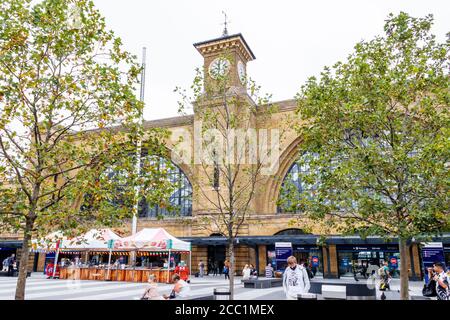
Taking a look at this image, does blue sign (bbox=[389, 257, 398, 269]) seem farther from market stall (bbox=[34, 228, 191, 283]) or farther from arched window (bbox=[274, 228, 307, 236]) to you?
market stall (bbox=[34, 228, 191, 283])

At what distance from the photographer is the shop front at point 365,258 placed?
26655 millimetres

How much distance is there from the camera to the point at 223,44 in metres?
36.6

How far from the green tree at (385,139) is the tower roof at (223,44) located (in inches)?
991

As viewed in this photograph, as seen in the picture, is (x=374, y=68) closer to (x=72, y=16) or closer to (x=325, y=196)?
(x=325, y=196)

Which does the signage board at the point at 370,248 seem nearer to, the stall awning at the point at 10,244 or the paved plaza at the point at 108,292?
the paved plaza at the point at 108,292

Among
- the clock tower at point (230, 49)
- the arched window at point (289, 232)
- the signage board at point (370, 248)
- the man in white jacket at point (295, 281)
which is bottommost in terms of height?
the man in white jacket at point (295, 281)

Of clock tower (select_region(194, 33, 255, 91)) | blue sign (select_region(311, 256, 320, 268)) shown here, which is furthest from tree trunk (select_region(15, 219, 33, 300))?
clock tower (select_region(194, 33, 255, 91))

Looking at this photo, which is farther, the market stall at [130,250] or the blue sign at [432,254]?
the blue sign at [432,254]

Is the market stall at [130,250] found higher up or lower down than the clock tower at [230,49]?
lower down

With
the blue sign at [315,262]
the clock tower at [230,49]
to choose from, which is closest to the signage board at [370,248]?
the blue sign at [315,262]

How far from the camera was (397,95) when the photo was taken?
11.1 metres

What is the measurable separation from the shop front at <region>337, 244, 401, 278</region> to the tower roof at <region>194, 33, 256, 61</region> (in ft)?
72.1
